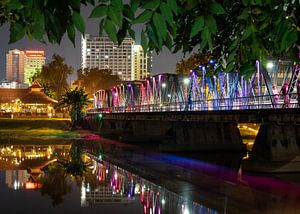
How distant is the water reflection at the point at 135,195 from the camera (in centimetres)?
2277

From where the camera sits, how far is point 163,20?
3.99 meters

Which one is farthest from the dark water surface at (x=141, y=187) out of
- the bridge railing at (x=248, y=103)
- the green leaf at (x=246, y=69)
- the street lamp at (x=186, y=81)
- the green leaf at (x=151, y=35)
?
the street lamp at (x=186, y=81)

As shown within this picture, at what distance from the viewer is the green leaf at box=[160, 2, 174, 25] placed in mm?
3979

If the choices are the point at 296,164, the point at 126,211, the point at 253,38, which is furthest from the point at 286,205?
the point at 253,38

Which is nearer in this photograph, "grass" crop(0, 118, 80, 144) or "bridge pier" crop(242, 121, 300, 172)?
"bridge pier" crop(242, 121, 300, 172)

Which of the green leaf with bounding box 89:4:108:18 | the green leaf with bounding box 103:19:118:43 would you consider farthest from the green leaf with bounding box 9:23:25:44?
the green leaf with bounding box 103:19:118:43

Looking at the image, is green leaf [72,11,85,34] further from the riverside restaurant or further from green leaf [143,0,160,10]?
the riverside restaurant

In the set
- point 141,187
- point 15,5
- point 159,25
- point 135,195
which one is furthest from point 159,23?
point 141,187

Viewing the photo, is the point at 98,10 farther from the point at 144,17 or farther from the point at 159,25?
the point at 159,25

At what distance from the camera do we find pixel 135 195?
2706 cm

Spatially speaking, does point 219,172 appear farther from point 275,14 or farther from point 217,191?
point 275,14

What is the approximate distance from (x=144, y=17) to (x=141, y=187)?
26546mm

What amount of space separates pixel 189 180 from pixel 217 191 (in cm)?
473

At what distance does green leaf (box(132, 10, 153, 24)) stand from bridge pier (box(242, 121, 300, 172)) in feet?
106
